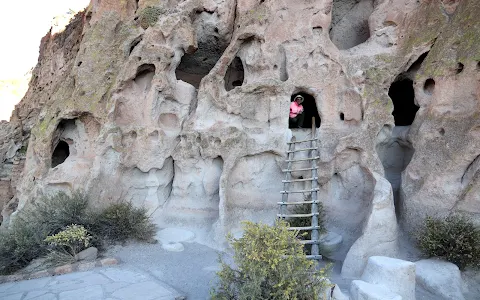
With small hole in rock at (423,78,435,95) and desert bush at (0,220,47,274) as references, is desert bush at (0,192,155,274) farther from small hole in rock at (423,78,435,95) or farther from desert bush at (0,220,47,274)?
small hole in rock at (423,78,435,95)

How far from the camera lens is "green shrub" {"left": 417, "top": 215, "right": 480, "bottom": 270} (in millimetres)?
5379

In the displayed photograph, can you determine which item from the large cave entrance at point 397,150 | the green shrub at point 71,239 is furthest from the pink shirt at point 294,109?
the green shrub at point 71,239

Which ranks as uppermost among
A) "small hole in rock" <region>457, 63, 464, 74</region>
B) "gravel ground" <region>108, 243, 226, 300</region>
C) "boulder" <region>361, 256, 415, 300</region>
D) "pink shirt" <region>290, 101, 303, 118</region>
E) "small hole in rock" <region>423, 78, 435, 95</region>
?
"small hole in rock" <region>457, 63, 464, 74</region>

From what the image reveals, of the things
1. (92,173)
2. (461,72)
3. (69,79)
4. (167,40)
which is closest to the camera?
(461,72)

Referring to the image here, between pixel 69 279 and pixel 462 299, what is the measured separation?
5.48m

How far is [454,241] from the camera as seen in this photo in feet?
17.9

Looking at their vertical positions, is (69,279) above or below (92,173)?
below

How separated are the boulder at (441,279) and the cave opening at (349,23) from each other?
6.14 m

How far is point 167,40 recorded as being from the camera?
27.7 feet

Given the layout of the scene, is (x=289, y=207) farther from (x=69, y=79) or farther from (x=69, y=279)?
(x=69, y=79)

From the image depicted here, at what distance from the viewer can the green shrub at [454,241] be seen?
5.38 meters

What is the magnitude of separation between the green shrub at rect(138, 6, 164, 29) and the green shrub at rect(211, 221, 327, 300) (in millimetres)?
6578

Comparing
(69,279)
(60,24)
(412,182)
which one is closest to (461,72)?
(412,182)

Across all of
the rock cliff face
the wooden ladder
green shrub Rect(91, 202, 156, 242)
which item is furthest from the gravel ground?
the wooden ladder
